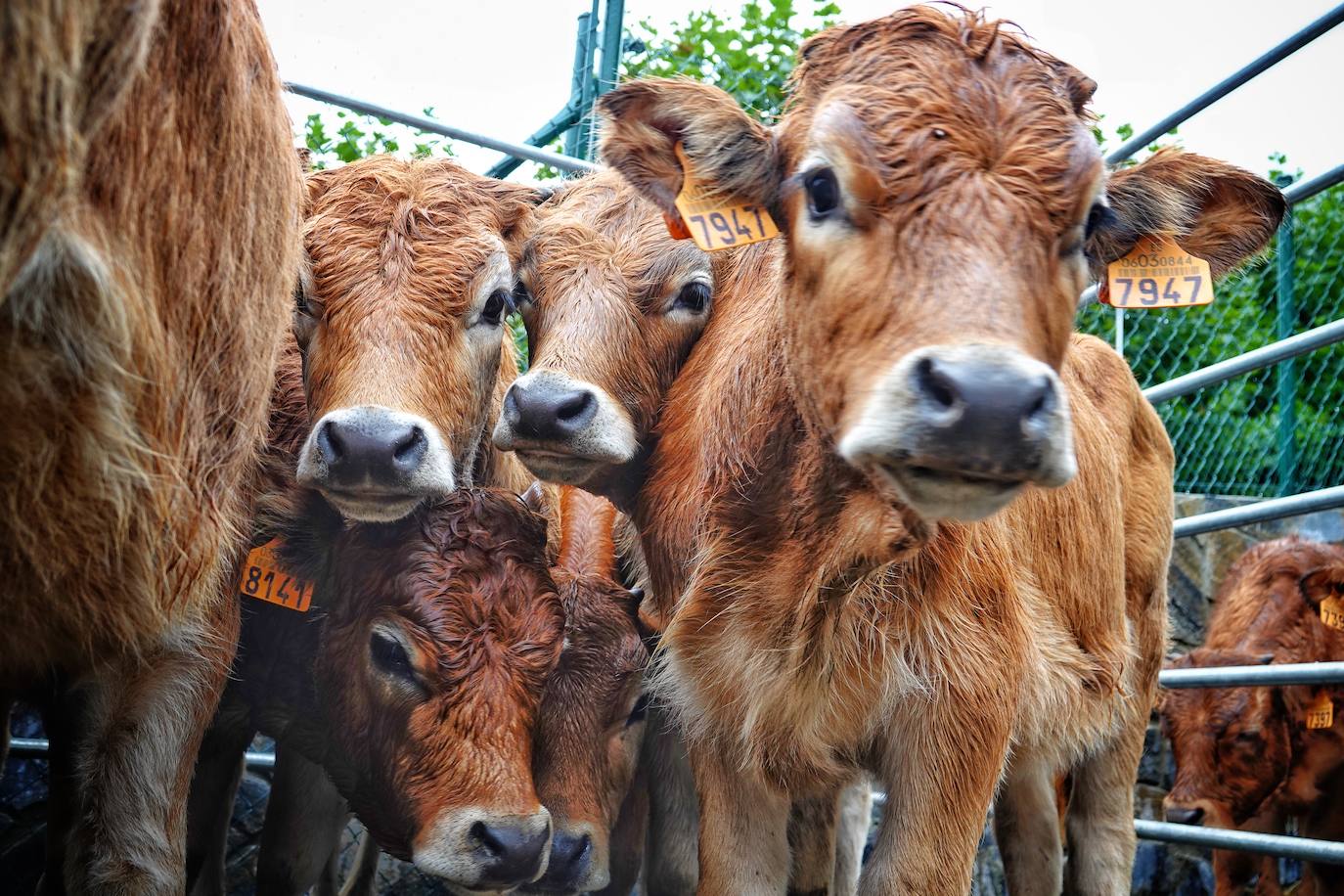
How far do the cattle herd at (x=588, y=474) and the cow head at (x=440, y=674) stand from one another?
1 centimetres

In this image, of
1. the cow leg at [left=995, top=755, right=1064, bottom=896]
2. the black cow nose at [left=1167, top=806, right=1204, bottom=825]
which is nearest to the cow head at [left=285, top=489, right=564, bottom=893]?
the cow leg at [left=995, top=755, right=1064, bottom=896]

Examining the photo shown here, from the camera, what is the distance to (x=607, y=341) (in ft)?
12.9

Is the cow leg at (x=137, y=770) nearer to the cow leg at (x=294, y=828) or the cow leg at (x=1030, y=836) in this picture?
the cow leg at (x=294, y=828)

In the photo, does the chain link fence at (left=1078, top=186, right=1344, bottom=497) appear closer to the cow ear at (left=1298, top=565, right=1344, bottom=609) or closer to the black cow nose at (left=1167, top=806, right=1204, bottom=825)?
the cow ear at (left=1298, top=565, right=1344, bottom=609)

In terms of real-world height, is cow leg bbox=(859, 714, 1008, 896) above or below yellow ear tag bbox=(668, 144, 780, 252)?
below

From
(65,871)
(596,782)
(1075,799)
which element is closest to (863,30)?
(596,782)

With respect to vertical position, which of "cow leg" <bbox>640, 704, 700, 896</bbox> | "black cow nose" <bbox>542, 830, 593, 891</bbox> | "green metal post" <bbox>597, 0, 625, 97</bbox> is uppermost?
"green metal post" <bbox>597, 0, 625, 97</bbox>

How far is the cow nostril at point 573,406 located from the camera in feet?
11.8

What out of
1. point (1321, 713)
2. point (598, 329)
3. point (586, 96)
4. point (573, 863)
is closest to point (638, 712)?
point (573, 863)

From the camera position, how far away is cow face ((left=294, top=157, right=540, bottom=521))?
3.40m

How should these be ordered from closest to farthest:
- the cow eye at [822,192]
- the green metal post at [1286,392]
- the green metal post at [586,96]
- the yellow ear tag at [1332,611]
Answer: the cow eye at [822,192], the green metal post at [586,96], the yellow ear tag at [1332,611], the green metal post at [1286,392]

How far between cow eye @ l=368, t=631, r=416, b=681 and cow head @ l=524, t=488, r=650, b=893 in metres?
0.52

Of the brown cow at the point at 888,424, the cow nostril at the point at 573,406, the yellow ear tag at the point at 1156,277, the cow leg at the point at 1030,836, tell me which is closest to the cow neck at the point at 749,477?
the brown cow at the point at 888,424

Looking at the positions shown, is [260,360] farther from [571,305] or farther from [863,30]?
[863,30]
